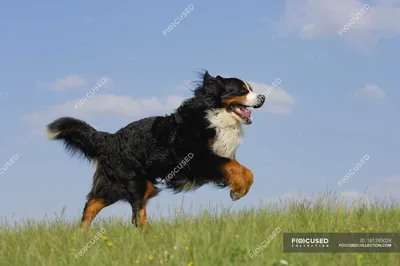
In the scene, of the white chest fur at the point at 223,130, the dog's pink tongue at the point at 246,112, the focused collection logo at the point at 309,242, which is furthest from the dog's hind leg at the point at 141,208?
the focused collection logo at the point at 309,242

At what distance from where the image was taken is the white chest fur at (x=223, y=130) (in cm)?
719

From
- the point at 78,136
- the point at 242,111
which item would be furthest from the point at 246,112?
the point at 78,136

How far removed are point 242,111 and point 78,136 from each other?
2590 millimetres

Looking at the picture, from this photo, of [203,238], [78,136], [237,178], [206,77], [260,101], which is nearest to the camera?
[203,238]

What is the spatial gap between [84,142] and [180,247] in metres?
3.25

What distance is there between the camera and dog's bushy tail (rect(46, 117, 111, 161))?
7.60 meters

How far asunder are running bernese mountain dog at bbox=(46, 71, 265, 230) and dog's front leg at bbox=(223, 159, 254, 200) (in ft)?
0.07

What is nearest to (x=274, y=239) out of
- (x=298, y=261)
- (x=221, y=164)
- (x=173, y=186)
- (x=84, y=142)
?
(x=298, y=261)

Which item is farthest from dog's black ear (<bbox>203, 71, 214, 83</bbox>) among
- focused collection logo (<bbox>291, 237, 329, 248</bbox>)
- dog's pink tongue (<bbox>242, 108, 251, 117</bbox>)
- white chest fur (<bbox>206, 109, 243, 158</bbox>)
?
focused collection logo (<bbox>291, 237, 329, 248</bbox>)

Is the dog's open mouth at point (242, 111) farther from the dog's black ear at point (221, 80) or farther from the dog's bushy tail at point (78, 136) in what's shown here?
the dog's bushy tail at point (78, 136)

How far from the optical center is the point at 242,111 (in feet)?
23.7

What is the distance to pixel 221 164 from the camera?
23.0 ft

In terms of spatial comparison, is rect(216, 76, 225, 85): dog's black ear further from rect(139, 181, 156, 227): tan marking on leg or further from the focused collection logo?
the focused collection logo

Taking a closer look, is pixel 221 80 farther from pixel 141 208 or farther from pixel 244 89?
pixel 141 208
